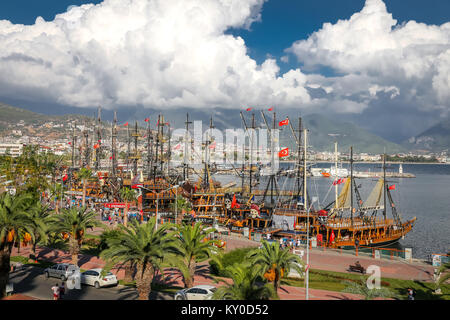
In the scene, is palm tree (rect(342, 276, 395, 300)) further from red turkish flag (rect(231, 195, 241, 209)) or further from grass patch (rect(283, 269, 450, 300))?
red turkish flag (rect(231, 195, 241, 209))

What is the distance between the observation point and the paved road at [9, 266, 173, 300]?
23.4 meters

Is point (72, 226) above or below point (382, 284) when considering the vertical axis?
above

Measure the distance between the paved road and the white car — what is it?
1.03 ft

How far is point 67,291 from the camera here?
24609 mm

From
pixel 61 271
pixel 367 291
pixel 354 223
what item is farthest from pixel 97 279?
pixel 354 223

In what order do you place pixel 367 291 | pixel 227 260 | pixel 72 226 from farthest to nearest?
1. pixel 72 226
2. pixel 227 260
3. pixel 367 291

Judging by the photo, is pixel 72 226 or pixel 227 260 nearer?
pixel 227 260

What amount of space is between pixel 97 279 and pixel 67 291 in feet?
6.91

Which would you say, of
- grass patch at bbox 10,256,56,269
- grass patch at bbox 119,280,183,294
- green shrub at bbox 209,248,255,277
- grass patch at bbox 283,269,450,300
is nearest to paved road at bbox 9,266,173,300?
grass patch at bbox 119,280,183,294

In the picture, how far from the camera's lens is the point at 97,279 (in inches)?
1005

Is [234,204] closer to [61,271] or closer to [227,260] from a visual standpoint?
[227,260]

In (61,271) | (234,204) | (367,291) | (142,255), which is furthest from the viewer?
(234,204)

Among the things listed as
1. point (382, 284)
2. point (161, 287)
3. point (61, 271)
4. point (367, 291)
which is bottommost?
point (161, 287)
